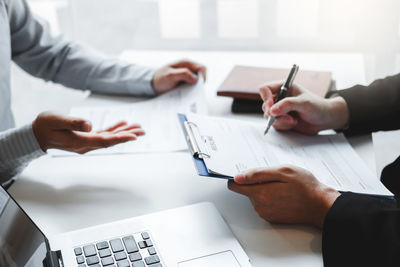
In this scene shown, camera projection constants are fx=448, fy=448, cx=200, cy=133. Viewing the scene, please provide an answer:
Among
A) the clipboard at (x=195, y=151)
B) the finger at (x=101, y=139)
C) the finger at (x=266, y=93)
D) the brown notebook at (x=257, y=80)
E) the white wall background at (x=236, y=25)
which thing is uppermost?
the clipboard at (x=195, y=151)

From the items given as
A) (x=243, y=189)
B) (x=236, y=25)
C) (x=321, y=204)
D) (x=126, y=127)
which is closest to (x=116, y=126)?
(x=126, y=127)

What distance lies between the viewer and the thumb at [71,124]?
858 mm

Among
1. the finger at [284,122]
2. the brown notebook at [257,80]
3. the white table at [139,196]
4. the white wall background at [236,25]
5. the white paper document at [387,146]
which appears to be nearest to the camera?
the white table at [139,196]

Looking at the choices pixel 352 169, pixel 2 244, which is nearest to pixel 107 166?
pixel 2 244

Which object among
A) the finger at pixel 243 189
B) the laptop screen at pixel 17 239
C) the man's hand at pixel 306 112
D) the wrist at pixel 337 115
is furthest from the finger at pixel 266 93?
the laptop screen at pixel 17 239

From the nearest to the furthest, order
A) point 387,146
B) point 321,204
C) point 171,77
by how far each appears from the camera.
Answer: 1. point 321,204
2. point 171,77
3. point 387,146

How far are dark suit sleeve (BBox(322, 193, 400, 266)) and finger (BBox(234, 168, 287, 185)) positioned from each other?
10 cm

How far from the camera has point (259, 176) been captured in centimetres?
73

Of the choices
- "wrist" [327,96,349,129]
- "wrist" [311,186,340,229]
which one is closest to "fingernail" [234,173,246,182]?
"wrist" [311,186,340,229]

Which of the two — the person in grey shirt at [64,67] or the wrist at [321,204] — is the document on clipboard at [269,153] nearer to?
the wrist at [321,204]

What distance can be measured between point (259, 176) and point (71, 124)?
0.38 meters

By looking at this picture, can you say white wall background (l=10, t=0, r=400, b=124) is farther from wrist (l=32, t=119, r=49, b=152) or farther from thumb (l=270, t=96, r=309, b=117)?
wrist (l=32, t=119, r=49, b=152)

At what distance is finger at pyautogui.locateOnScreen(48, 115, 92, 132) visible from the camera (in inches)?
33.8

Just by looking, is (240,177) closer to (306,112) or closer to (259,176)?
(259,176)
